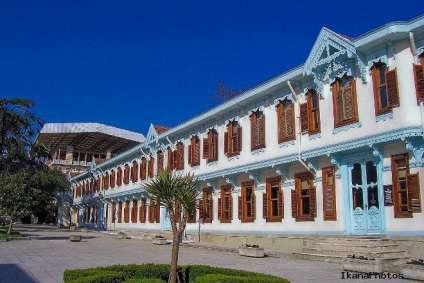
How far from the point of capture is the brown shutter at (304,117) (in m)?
19.0

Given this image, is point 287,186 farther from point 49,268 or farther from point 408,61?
point 49,268

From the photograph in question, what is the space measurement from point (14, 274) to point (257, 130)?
43.0 feet

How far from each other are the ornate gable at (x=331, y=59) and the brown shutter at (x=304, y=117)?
1.03 meters

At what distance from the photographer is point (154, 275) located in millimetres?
10250

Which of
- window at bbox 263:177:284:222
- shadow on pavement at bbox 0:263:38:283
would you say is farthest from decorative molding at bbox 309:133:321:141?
shadow on pavement at bbox 0:263:38:283

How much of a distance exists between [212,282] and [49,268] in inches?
312

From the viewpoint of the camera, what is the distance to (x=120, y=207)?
142 ft

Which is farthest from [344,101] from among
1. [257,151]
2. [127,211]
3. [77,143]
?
[77,143]

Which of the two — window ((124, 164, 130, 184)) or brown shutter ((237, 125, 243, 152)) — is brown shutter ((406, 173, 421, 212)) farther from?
window ((124, 164, 130, 184))

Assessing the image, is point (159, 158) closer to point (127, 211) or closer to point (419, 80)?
point (127, 211)

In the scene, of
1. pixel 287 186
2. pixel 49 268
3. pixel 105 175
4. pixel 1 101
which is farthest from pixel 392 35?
pixel 105 175

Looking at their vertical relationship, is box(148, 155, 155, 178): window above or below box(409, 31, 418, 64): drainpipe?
below

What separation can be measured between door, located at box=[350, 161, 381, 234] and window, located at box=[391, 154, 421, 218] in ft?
3.01

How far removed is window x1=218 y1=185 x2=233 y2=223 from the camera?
960 inches
